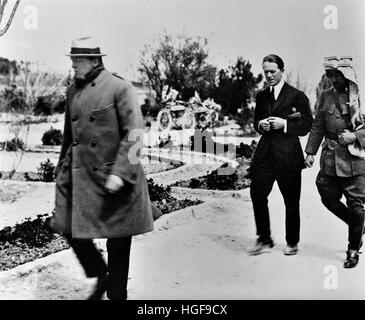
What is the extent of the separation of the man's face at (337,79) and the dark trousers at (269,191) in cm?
80

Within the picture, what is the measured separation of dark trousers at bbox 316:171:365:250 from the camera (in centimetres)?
484

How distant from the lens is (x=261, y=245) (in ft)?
16.3

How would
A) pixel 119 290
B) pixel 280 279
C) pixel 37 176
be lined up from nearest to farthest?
pixel 119 290 → pixel 280 279 → pixel 37 176

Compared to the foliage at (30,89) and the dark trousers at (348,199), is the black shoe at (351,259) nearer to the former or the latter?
the dark trousers at (348,199)

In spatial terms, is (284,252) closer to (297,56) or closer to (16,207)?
(297,56)

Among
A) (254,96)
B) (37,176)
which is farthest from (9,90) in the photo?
(254,96)

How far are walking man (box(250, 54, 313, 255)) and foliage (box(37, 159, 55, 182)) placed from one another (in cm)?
175

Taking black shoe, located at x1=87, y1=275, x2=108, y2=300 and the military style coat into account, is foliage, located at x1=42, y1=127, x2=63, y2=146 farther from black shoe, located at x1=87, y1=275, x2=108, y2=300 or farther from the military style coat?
black shoe, located at x1=87, y1=275, x2=108, y2=300

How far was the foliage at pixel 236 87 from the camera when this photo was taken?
504cm

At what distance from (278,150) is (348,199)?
2.34ft

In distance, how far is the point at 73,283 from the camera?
4.76m

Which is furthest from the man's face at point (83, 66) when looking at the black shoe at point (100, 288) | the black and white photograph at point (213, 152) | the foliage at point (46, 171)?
the black shoe at point (100, 288)

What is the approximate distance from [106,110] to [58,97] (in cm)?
98

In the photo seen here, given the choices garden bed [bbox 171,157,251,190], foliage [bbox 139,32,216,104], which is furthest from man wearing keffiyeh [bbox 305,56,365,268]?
foliage [bbox 139,32,216,104]
